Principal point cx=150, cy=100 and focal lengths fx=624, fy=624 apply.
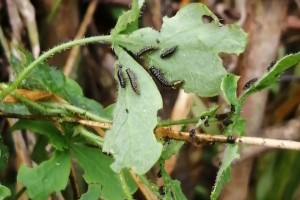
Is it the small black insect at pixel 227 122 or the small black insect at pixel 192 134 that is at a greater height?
the small black insect at pixel 227 122

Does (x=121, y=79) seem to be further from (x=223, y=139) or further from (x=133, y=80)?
(x=223, y=139)

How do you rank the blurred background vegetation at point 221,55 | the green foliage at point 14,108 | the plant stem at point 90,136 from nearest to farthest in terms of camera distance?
the plant stem at point 90,136 → the green foliage at point 14,108 → the blurred background vegetation at point 221,55

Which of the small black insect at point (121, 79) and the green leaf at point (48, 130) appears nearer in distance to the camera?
the small black insect at point (121, 79)

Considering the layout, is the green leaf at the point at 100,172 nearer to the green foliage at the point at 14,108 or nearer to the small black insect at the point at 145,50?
the green foliage at the point at 14,108

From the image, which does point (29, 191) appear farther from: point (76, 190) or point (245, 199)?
point (245, 199)

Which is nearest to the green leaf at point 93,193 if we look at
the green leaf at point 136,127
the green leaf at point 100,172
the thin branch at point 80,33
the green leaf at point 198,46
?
the green leaf at point 100,172

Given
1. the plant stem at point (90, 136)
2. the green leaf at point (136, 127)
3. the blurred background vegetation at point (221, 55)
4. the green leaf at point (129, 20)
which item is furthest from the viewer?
the blurred background vegetation at point (221, 55)

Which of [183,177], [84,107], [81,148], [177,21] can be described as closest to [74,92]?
[84,107]
